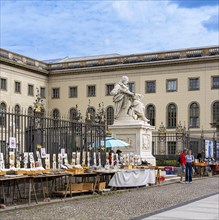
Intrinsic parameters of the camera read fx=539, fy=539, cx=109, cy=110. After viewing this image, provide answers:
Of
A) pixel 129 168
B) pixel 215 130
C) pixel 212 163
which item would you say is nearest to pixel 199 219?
pixel 129 168

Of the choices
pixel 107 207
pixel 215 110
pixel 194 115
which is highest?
pixel 215 110

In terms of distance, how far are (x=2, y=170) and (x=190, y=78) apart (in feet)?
158

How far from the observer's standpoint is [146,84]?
62.9 meters

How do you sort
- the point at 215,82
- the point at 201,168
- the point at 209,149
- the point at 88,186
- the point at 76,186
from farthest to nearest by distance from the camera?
the point at 215,82
the point at 209,149
the point at 201,168
the point at 88,186
the point at 76,186

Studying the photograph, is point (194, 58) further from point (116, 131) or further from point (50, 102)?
point (116, 131)

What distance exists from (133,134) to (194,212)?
11826mm

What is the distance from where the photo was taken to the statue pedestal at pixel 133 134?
24.9 meters

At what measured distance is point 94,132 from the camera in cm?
2127

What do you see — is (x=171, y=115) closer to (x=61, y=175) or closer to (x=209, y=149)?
(x=209, y=149)

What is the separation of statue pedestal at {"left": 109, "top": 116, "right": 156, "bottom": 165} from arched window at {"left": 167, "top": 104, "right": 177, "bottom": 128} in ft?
119

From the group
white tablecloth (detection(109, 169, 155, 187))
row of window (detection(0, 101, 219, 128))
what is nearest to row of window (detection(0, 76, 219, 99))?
row of window (detection(0, 101, 219, 128))

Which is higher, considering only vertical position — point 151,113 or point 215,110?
point 215,110

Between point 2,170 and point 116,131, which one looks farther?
point 116,131

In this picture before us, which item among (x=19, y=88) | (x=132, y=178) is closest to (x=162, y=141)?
(x=19, y=88)
